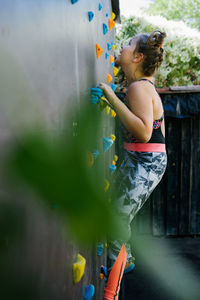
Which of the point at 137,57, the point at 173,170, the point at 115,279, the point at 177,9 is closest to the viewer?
the point at 115,279

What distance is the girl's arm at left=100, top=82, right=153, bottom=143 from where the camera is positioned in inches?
58.1

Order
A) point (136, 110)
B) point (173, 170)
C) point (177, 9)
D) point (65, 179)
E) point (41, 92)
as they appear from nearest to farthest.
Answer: point (65, 179), point (41, 92), point (136, 110), point (173, 170), point (177, 9)

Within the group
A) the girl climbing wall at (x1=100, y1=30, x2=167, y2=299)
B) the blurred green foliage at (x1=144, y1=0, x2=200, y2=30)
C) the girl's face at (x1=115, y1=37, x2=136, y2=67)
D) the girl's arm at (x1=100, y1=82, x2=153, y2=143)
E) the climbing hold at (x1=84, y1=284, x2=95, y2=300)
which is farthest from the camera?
the blurred green foliage at (x1=144, y1=0, x2=200, y2=30)

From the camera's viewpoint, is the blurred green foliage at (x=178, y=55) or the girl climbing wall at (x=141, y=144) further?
the blurred green foliage at (x=178, y=55)

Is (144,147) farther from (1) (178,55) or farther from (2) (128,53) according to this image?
(1) (178,55)

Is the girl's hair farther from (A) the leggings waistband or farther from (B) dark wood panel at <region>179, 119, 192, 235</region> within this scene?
(B) dark wood panel at <region>179, 119, 192, 235</region>

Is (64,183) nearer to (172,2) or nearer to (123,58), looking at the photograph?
(123,58)

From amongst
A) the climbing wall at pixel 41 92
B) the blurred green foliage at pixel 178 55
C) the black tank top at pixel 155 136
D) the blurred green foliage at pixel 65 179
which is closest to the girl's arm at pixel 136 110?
the black tank top at pixel 155 136

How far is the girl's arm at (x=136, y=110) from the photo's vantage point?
1.47 metres

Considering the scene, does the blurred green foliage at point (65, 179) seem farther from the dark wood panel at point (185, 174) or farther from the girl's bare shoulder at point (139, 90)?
the dark wood panel at point (185, 174)

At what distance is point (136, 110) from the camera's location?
1620 mm

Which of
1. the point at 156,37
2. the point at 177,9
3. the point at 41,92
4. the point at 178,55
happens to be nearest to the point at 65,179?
the point at 41,92

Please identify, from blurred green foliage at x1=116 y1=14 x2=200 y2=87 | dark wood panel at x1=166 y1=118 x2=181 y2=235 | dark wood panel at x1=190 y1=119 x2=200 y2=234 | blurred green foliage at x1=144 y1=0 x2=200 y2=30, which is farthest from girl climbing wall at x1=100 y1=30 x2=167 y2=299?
blurred green foliage at x1=144 y1=0 x2=200 y2=30

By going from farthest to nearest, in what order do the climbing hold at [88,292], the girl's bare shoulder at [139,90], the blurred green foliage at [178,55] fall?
1. the blurred green foliage at [178,55]
2. the girl's bare shoulder at [139,90]
3. the climbing hold at [88,292]
